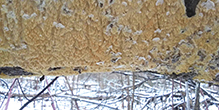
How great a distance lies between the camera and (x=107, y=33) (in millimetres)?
375

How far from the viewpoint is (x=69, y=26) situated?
14.3 inches

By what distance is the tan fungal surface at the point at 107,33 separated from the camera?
0.35 meters

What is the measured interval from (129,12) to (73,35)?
0.13 m

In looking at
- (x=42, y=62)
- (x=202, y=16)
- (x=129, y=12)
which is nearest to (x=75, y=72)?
(x=42, y=62)

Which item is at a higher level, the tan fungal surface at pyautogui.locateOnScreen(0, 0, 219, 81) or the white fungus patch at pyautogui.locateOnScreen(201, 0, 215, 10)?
the white fungus patch at pyautogui.locateOnScreen(201, 0, 215, 10)

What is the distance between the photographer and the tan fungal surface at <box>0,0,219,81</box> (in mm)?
352

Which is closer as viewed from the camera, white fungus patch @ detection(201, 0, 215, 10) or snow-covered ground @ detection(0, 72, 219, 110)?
white fungus patch @ detection(201, 0, 215, 10)

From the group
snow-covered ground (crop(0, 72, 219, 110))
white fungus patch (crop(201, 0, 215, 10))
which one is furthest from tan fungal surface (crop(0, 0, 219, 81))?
snow-covered ground (crop(0, 72, 219, 110))

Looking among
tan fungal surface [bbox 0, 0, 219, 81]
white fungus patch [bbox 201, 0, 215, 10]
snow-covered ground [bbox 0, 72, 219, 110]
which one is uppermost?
white fungus patch [bbox 201, 0, 215, 10]

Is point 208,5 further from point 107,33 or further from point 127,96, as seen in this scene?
point 127,96

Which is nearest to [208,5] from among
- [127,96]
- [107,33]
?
[107,33]

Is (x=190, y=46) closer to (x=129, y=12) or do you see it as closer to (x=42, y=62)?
(x=129, y=12)

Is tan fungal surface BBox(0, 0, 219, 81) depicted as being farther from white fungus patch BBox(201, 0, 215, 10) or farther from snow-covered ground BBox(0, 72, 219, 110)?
snow-covered ground BBox(0, 72, 219, 110)

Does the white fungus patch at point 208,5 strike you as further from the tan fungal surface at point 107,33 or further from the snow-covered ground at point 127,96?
the snow-covered ground at point 127,96
